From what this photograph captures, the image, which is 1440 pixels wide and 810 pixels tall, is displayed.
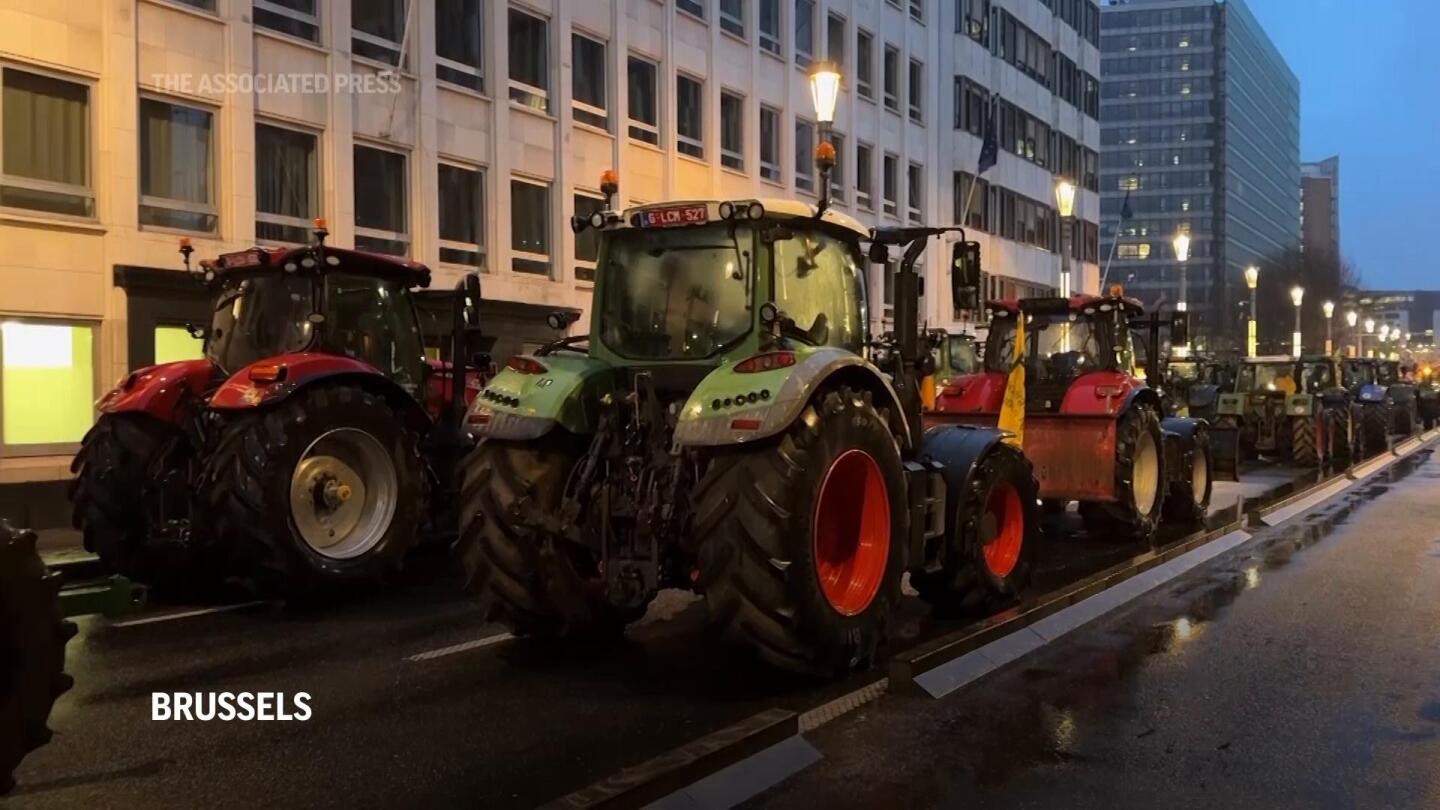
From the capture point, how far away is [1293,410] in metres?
21.9

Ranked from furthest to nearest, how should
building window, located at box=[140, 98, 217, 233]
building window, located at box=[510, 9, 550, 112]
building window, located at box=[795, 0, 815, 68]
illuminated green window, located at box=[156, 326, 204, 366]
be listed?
1. building window, located at box=[795, 0, 815, 68]
2. building window, located at box=[510, 9, 550, 112]
3. illuminated green window, located at box=[156, 326, 204, 366]
4. building window, located at box=[140, 98, 217, 233]

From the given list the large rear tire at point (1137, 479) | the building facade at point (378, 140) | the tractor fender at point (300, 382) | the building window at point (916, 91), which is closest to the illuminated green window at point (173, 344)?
the building facade at point (378, 140)

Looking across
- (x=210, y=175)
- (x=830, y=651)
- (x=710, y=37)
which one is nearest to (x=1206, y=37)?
(x=710, y=37)

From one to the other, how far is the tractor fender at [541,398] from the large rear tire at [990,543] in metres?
2.49

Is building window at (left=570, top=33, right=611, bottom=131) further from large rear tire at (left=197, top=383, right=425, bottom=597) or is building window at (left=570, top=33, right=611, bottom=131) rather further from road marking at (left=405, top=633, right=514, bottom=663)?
road marking at (left=405, top=633, right=514, bottom=663)

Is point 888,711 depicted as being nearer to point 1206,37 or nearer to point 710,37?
point 710,37

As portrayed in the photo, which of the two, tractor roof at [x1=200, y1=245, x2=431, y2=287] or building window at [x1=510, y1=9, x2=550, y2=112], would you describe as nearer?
tractor roof at [x1=200, y1=245, x2=431, y2=287]

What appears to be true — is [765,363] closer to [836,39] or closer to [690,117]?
[690,117]

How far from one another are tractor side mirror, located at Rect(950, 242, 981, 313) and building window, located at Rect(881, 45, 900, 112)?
92.4 ft

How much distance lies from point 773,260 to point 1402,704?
404cm

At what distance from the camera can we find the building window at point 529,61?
21797mm

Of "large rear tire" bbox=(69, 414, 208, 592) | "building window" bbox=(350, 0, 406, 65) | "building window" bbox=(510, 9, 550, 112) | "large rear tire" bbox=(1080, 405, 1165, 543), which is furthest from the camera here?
"building window" bbox=(510, 9, 550, 112)

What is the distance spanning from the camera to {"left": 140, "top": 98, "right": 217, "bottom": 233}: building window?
52.7ft

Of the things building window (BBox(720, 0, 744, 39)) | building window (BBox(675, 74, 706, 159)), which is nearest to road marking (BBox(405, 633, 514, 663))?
building window (BBox(675, 74, 706, 159))
